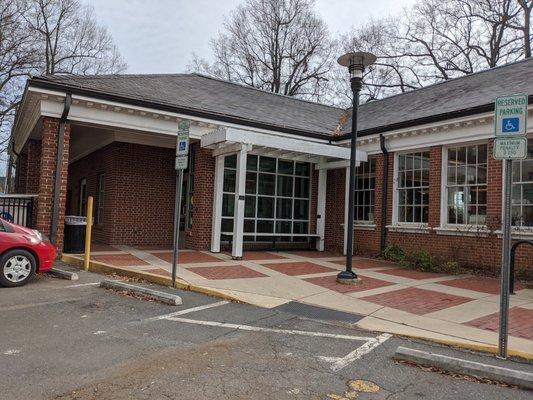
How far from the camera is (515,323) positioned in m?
6.64

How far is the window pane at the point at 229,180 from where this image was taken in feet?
47.6

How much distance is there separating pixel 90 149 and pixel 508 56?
25.8 m

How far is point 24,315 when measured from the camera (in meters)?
6.39

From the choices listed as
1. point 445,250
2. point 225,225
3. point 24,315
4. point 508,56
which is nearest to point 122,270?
point 24,315

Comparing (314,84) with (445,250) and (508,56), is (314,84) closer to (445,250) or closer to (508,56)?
(508,56)

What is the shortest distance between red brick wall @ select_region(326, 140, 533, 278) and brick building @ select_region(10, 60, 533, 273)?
34mm

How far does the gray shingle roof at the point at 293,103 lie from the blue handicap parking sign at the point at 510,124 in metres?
7.06

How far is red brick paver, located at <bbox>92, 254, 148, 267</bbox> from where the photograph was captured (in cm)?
1065

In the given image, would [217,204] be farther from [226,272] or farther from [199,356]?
→ [199,356]

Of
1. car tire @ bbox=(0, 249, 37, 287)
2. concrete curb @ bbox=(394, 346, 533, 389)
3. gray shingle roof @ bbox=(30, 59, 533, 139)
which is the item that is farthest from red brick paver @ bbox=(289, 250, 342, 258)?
concrete curb @ bbox=(394, 346, 533, 389)

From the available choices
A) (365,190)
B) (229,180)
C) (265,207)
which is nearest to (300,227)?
(265,207)

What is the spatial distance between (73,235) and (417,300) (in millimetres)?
8513

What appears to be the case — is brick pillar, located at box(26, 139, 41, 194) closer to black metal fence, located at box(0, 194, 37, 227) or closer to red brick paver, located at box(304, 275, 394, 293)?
black metal fence, located at box(0, 194, 37, 227)

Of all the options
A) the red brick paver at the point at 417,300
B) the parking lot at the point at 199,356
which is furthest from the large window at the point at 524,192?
the parking lot at the point at 199,356
